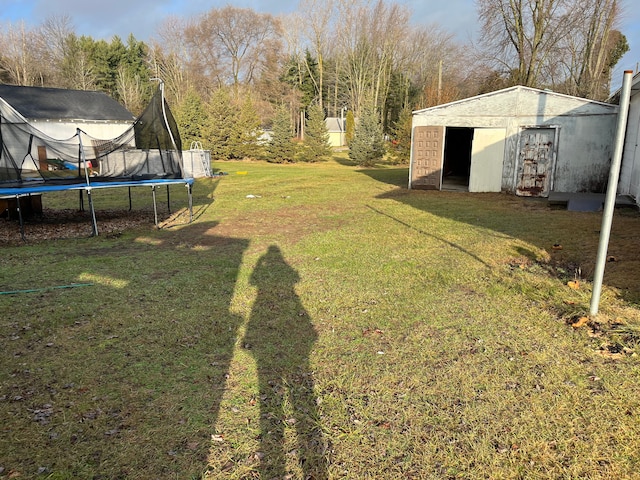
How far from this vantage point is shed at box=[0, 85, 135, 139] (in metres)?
25.5

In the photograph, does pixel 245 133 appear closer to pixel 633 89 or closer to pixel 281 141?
pixel 281 141

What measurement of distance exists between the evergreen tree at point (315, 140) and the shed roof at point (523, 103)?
1614 centimetres

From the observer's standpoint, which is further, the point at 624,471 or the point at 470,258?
the point at 470,258

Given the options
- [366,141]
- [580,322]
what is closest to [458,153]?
[366,141]

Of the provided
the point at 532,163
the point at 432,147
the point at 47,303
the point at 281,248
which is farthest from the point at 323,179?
the point at 47,303

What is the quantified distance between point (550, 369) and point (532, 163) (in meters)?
12.2

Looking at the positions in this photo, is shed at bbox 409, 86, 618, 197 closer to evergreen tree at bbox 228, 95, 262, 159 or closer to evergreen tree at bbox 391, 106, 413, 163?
evergreen tree at bbox 391, 106, 413, 163

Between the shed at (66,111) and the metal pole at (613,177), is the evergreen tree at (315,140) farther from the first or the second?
the metal pole at (613,177)

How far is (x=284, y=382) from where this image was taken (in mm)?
3422

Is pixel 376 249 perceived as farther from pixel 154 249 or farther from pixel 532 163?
pixel 532 163

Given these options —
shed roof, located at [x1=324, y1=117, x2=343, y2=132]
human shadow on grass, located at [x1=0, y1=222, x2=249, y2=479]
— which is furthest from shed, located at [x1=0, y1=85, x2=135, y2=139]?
shed roof, located at [x1=324, y1=117, x2=343, y2=132]

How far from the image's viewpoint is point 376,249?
290 inches

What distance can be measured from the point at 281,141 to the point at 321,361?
26976mm

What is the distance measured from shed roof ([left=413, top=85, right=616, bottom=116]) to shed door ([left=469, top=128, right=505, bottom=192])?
0.69m
